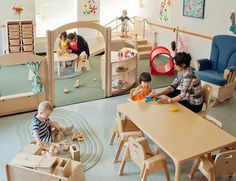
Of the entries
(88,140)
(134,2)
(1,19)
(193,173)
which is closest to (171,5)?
(134,2)

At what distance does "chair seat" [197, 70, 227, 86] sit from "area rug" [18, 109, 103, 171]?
90.2 inches

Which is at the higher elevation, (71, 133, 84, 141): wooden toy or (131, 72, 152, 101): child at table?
(131, 72, 152, 101): child at table

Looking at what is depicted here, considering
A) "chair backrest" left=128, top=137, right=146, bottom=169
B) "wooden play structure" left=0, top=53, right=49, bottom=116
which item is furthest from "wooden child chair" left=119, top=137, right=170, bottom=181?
"wooden play structure" left=0, top=53, right=49, bottom=116

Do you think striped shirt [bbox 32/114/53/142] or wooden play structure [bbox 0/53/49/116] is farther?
wooden play structure [bbox 0/53/49/116]

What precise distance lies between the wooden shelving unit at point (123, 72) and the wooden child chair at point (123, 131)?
1.85 metres

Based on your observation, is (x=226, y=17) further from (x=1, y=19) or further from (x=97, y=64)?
(x=1, y=19)

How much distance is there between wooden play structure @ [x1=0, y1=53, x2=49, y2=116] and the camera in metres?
4.52

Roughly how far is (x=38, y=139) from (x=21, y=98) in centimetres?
137

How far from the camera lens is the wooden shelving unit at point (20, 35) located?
7.50 meters

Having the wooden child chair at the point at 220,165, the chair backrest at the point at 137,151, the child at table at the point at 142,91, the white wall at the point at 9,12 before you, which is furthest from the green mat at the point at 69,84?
the wooden child chair at the point at 220,165

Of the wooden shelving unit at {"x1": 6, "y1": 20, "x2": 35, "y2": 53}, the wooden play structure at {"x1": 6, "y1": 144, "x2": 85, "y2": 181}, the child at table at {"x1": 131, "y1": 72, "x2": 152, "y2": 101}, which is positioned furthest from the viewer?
the wooden shelving unit at {"x1": 6, "y1": 20, "x2": 35, "y2": 53}

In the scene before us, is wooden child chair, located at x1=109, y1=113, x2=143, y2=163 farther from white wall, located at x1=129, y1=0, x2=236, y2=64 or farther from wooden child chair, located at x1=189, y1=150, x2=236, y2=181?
white wall, located at x1=129, y1=0, x2=236, y2=64

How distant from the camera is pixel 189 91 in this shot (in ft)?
12.1

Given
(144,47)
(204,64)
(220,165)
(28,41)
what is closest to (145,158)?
(220,165)
